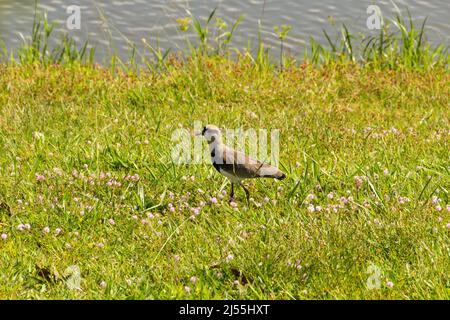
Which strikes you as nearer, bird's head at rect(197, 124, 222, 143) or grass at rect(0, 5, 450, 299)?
grass at rect(0, 5, 450, 299)

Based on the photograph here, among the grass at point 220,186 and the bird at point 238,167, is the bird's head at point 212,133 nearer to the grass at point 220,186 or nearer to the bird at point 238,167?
the bird at point 238,167

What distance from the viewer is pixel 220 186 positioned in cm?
660

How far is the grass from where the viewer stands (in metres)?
5.11

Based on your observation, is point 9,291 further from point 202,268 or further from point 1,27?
point 1,27

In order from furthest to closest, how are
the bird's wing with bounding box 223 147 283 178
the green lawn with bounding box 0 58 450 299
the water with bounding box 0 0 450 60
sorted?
the water with bounding box 0 0 450 60 → the bird's wing with bounding box 223 147 283 178 → the green lawn with bounding box 0 58 450 299

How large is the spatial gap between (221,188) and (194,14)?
6.20 meters

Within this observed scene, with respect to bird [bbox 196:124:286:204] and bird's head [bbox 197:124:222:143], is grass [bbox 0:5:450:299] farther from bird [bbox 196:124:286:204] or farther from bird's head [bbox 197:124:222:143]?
bird's head [bbox 197:124:222:143]

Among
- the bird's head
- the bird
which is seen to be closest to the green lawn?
the bird

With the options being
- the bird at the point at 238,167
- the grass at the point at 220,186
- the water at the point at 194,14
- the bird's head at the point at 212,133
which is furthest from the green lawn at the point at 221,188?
the water at the point at 194,14

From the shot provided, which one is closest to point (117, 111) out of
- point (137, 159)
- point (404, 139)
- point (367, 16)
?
point (137, 159)

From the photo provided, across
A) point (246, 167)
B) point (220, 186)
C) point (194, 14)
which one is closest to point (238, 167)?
point (246, 167)

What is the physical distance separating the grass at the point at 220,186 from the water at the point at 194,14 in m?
1.85

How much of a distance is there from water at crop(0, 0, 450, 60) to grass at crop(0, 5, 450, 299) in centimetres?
185

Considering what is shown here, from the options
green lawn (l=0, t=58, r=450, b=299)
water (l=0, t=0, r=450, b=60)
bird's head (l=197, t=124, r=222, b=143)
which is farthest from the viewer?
water (l=0, t=0, r=450, b=60)
